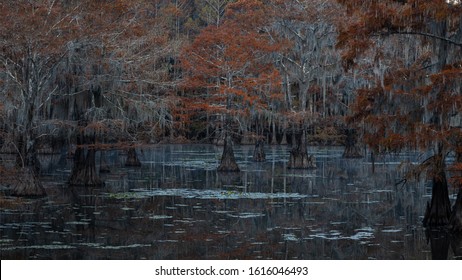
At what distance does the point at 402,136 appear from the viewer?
56.0 ft

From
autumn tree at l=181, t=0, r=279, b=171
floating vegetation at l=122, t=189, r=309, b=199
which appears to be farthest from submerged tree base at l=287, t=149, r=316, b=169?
floating vegetation at l=122, t=189, r=309, b=199

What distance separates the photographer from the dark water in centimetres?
1552

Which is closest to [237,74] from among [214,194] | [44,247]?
[214,194]

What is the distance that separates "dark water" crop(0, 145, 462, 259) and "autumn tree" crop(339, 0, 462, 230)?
194 cm

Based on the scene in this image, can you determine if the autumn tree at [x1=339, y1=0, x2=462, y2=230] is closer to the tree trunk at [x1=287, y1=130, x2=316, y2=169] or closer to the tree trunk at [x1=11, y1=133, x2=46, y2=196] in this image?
the tree trunk at [x1=11, y1=133, x2=46, y2=196]

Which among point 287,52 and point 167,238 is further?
point 287,52

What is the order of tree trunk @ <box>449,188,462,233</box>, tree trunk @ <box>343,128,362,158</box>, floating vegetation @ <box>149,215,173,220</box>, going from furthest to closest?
1. tree trunk @ <box>343,128,362,158</box>
2. floating vegetation @ <box>149,215,173,220</box>
3. tree trunk @ <box>449,188,462,233</box>

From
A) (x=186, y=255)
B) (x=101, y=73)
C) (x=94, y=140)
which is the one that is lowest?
(x=186, y=255)

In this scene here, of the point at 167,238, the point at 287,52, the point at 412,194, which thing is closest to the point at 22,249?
the point at 167,238

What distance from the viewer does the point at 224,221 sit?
2000cm

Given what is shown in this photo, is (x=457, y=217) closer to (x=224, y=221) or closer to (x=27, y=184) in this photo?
(x=224, y=221)

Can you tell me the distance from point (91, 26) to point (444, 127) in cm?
1473

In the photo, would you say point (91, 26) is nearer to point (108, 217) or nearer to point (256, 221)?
point (108, 217)

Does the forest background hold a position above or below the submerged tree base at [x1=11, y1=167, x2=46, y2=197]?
above
